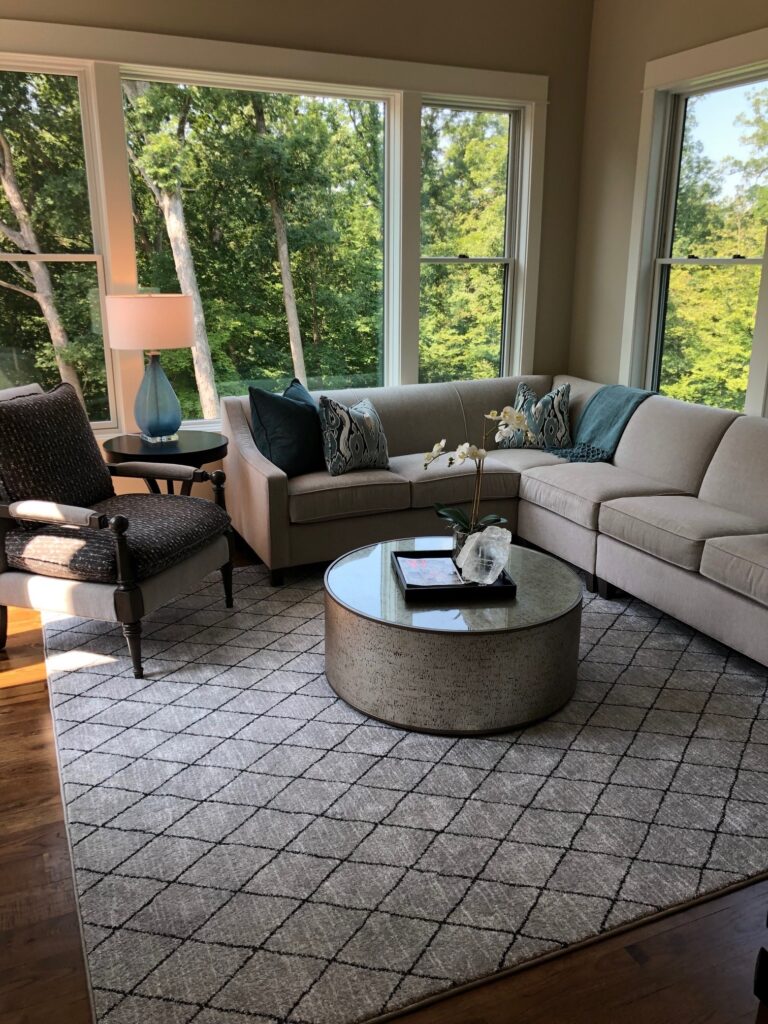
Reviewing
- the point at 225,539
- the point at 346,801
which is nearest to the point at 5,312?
the point at 225,539

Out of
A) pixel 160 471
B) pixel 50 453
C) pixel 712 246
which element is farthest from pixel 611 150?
pixel 50 453

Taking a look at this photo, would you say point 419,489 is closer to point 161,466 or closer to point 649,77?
point 161,466

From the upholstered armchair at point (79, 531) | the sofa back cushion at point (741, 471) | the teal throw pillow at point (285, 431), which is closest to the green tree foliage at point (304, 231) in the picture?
the sofa back cushion at point (741, 471)

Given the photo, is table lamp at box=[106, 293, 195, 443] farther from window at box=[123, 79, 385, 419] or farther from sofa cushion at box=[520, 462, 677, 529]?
sofa cushion at box=[520, 462, 677, 529]

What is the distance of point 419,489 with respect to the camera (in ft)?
13.6

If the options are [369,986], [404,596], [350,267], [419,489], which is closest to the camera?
[369,986]

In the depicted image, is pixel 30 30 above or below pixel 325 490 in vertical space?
above

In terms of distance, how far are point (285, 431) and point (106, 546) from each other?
121 cm

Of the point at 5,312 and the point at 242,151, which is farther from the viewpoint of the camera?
the point at 242,151

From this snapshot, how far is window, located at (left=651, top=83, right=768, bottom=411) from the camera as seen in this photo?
13.6ft

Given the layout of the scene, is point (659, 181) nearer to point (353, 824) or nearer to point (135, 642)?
point (135, 642)

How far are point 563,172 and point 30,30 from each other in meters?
3.01

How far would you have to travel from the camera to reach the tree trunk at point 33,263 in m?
4.04

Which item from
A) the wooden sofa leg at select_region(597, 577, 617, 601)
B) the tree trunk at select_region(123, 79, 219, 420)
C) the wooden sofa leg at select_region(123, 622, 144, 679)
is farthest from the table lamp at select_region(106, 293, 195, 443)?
the wooden sofa leg at select_region(597, 577, 617, 601)
